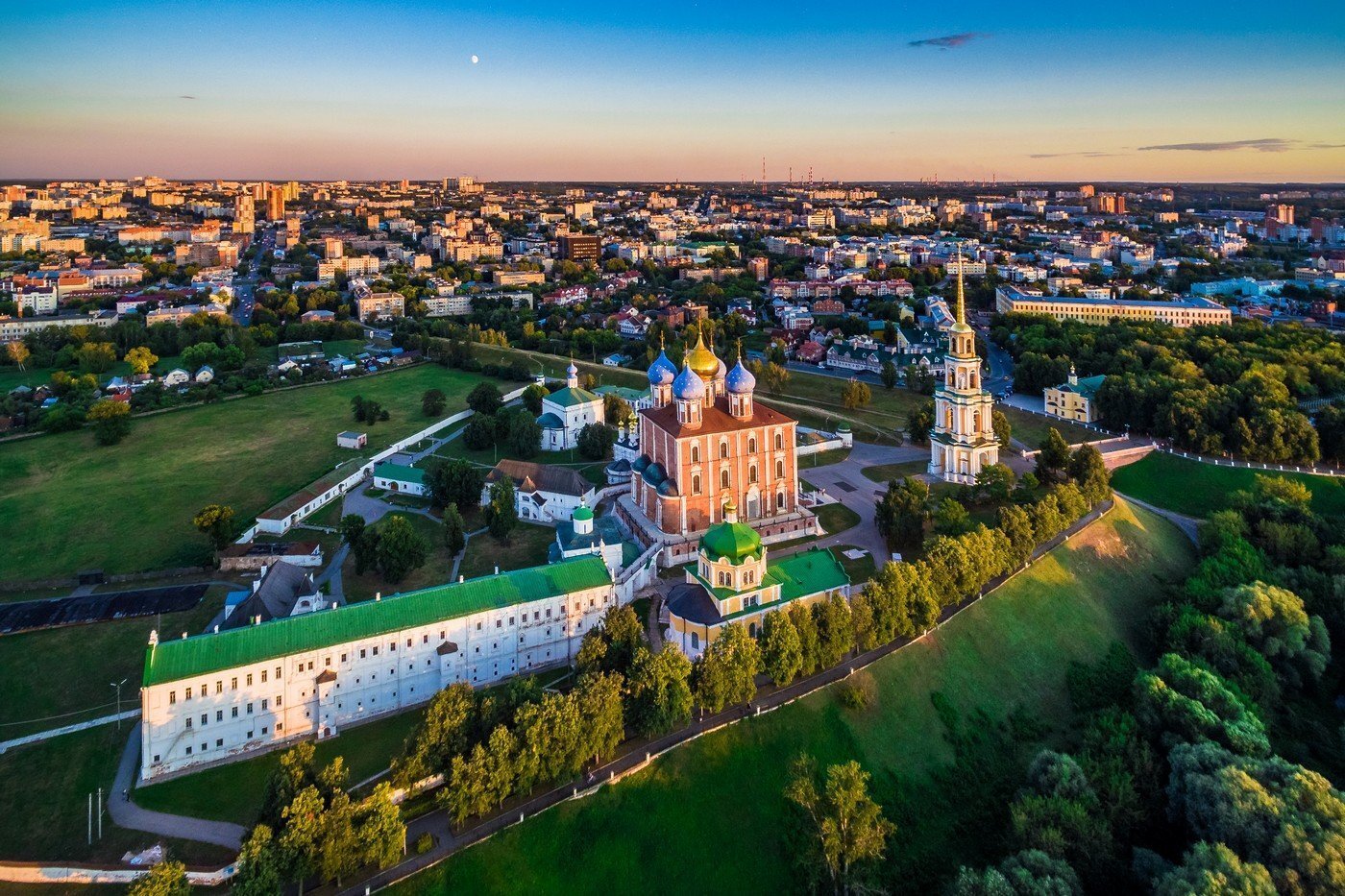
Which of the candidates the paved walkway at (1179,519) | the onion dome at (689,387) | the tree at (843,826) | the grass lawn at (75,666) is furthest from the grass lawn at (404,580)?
the paved walkway at (1179,519)

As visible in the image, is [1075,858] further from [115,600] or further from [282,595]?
[115,600]

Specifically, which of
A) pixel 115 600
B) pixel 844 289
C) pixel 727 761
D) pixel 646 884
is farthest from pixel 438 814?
pixel 844 289

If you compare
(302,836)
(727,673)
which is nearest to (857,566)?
(727,673)

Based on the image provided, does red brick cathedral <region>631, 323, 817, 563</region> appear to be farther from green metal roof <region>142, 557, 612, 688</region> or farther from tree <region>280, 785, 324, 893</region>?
tree <region>280, 785, 324, 893</region>

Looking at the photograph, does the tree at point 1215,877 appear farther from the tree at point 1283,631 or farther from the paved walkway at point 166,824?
the paved walkway at point 166,824

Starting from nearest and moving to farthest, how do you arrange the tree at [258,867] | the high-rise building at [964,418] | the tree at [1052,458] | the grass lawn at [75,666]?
the tree at [258,867] < the grass lawn at [75,666] < the tree at [1052,458] < the high-rise building at [964,418]

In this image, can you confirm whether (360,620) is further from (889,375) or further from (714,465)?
(889,375)

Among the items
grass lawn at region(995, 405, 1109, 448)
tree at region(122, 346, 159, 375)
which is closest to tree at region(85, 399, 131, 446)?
tree at region(122, 346, 159, 375)
